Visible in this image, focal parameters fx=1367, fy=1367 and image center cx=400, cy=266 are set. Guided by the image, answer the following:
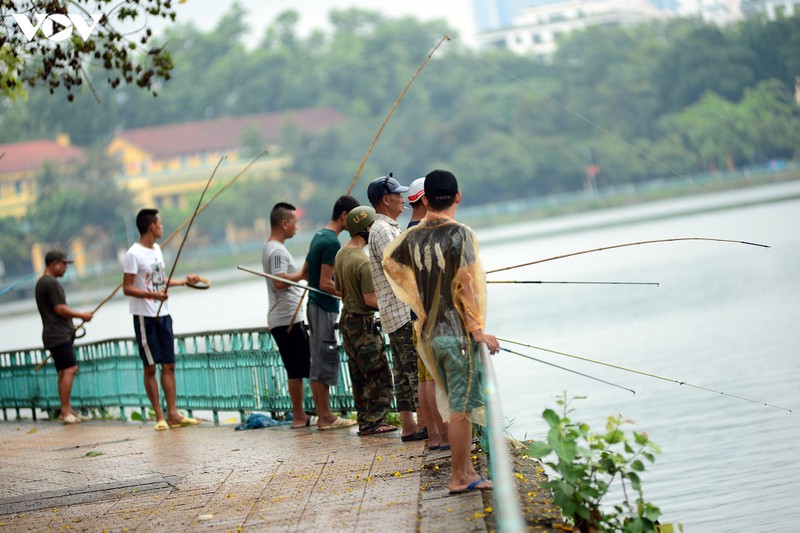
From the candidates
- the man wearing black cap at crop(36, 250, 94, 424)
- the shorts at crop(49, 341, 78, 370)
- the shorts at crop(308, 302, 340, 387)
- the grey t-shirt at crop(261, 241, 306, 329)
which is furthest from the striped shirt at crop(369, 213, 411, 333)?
the shorts at crop(49, 341, 78, 370)

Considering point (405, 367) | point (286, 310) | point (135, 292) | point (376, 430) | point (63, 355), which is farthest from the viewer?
point (63, 355)

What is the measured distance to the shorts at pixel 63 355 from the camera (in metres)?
12.2

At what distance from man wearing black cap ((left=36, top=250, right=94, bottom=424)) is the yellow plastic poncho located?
238 inches

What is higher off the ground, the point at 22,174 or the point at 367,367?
the point at 22,174

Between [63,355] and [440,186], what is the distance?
7024 mm

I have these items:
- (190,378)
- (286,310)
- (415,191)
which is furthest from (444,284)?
(190,378)

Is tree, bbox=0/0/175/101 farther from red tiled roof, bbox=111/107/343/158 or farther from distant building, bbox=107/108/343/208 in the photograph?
red tiled roof, bbox=111/107/343/158

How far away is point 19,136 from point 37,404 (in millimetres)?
98771

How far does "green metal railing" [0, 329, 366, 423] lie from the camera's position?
1031 centimetres

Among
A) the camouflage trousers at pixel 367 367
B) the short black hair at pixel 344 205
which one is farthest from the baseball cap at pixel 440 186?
the camouflage trousers at pixel 367 367

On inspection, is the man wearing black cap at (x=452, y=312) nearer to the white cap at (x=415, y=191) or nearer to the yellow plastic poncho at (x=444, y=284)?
the yellow plastic poncho at (x=444, y=284)

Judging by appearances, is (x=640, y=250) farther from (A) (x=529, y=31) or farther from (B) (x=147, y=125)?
(A) (x=529, y=31)

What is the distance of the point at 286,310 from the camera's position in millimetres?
9430

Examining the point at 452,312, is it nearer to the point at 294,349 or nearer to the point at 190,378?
the point at 294,349
